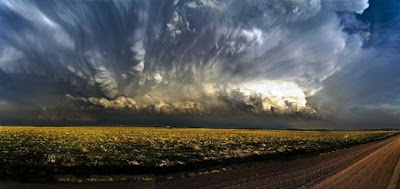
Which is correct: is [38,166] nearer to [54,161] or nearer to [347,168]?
[54,161]

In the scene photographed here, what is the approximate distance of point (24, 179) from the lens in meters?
14.0

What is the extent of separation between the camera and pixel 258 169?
17.1m

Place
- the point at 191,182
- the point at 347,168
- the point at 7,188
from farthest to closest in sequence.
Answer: the point at 347,168 < the point at 191,182 < the point at 7,188

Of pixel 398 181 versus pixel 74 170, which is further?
pixel 74 170

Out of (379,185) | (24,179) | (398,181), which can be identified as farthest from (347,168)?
(24,179)

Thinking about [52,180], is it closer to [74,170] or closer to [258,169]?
[74,170]

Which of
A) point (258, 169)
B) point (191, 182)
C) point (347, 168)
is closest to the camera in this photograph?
point (191, 182)

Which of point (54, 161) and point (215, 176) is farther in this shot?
point (54, 161)

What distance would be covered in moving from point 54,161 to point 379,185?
17092mm

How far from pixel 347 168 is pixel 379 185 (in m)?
4.52

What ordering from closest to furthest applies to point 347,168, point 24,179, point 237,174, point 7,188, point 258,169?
point 7,188 < point 24,179 < point 237,174 < point 258,169 < point 347,168

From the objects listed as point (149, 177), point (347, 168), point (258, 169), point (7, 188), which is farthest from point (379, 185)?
point (7, 188)

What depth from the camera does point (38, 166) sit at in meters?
17.5

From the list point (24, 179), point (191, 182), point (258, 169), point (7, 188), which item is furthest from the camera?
point (258, 169)
